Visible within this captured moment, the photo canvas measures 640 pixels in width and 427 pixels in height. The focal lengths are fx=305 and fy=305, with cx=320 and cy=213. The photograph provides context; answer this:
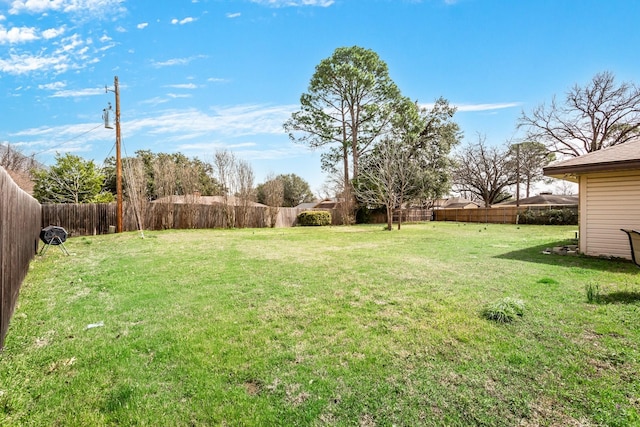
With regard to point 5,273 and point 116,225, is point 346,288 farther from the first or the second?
point 116,225

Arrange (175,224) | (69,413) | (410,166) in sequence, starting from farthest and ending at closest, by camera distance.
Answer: (410,166) → (175,224) → (69,413)

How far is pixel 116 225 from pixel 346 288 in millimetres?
14338

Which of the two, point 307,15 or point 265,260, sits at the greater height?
point 307,15

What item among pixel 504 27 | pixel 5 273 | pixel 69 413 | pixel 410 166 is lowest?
pixel 69 413

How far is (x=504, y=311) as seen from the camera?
10.1 feet

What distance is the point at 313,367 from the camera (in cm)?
224

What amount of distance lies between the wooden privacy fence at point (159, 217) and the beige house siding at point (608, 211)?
15755 mm

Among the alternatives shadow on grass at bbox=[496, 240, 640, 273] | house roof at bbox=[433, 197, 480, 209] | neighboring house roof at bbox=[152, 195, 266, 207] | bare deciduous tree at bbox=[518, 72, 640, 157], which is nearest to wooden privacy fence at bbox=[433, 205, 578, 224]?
bare deciduous tree at bbox=[518, 72, 640, 157]

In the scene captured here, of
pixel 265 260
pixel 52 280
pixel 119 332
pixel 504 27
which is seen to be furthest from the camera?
pixel 504 27

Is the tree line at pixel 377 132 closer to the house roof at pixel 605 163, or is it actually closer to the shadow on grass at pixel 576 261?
the house roof at pixel 605 163

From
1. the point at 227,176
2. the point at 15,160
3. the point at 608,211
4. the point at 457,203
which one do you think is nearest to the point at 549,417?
the point at 608,211

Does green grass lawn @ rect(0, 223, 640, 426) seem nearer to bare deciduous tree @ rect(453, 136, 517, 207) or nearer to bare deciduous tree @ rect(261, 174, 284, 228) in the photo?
bare deciduous tree @ rect(261, 174, 284, 228)

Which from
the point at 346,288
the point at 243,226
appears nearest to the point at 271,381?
the point at 346,288

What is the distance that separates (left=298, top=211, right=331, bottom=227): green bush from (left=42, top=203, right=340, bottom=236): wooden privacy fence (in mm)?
1044
